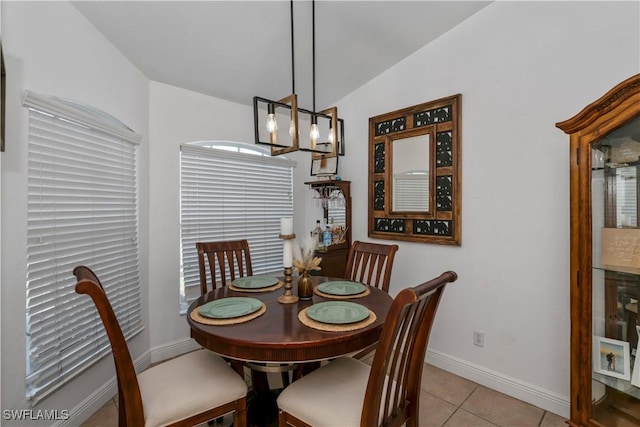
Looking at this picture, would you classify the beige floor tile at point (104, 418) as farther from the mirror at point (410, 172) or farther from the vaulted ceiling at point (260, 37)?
→ the mirror at point (410, 172)

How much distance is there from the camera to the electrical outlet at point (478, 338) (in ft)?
7.74

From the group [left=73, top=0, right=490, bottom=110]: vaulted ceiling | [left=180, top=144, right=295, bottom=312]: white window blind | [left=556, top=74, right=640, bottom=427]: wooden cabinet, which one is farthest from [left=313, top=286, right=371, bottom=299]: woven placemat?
[left=73, top=0, right=490, bottom=110]: vaulted ceiling

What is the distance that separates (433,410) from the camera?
2.05 m

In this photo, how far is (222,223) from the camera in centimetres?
310

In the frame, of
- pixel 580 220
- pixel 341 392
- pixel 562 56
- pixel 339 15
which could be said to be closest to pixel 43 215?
pixel 341 392

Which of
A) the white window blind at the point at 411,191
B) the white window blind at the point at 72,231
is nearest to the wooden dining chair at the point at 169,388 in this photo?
the white window blind at the point at 72,231

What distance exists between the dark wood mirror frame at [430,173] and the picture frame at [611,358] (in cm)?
103

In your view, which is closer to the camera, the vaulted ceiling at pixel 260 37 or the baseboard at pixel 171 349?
the vaulted ceiling at pixel 260 37

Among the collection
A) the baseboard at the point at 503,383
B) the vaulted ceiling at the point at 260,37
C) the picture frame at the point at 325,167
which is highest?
the vaulted ceiling at the point at 260,37

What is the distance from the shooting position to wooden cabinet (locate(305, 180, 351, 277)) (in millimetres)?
3096

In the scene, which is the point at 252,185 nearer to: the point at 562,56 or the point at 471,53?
the point at 471,53

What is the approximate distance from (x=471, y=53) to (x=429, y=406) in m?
2.64

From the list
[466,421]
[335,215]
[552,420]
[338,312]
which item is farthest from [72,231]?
[552,420]

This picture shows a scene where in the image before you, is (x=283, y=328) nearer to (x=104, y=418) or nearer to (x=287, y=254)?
(x=287, y=254)
